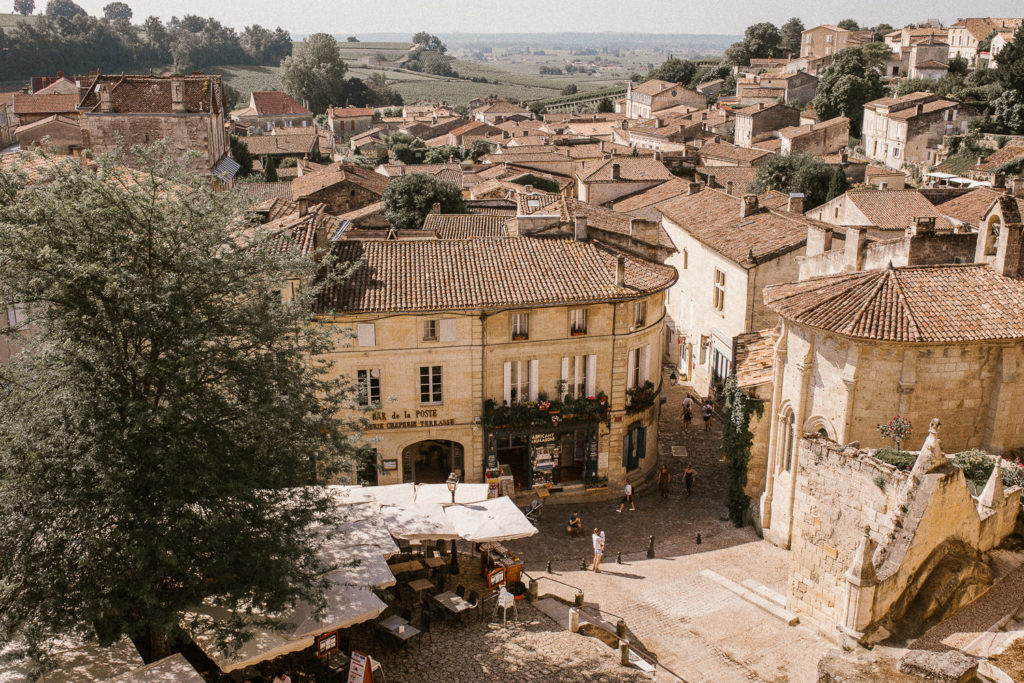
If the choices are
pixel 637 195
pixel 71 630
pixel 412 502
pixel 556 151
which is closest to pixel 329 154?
pixel 556 151

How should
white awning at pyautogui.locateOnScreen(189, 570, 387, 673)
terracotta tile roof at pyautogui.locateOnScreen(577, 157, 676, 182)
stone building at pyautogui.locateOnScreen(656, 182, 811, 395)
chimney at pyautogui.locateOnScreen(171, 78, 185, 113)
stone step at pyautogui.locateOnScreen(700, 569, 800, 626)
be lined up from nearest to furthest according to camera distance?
white awning at pyautogui.locateOnScreen(189, 570, 387, 673) < stone step at pyautogui.locateOnScreen(700, 569, 800, 626) < stone building at pyautogui.locateOnScreen(656, 182, 811, 395) < chimney at pyautogui.locateOnScreen(171, 78, 185, 113) < terracotta tile roof at pyautogui.locateOnScreen(577, 157, 676, 182)

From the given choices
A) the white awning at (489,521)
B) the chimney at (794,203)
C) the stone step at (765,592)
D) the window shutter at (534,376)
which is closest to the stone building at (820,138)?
the chimney at (794,203)

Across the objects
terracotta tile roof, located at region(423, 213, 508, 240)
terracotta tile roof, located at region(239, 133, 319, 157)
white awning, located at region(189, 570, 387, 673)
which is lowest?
white awning, located at region(189, 570, 387, 673)

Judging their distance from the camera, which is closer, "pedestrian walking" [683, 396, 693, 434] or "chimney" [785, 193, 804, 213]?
"pedestrian walking" [683, 396, 693, 434]

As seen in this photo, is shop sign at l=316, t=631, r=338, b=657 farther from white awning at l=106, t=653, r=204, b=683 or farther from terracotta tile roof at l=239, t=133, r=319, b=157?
terracotta tile roof at l=239, t=133, r=319, b=157

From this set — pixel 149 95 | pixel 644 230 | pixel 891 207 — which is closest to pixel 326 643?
pixel 644 230

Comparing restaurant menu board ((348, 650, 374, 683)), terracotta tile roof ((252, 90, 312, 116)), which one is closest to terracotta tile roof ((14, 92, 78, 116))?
terracotta tile roof ((252, 90, 312, 116))

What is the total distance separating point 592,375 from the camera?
3030 cm

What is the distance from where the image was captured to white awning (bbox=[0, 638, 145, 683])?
1463 centimetres

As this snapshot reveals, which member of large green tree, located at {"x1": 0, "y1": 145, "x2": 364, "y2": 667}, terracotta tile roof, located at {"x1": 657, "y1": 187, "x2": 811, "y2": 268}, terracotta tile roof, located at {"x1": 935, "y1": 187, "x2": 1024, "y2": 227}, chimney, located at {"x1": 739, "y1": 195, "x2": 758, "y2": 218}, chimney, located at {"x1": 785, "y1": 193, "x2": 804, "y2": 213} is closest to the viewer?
large green tree, located at {"x1": 0, "y1": 145, "x2": 364, "y2": 667}

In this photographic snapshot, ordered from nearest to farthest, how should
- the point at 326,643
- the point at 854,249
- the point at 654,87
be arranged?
the point at 326,643 < the point at 854,249 < the point at 654,87

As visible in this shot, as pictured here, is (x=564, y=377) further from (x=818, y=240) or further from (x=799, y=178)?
(x=799, y=178)

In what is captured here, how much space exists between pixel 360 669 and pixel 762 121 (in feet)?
325

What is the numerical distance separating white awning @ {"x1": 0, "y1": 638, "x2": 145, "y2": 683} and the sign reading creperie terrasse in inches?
540
